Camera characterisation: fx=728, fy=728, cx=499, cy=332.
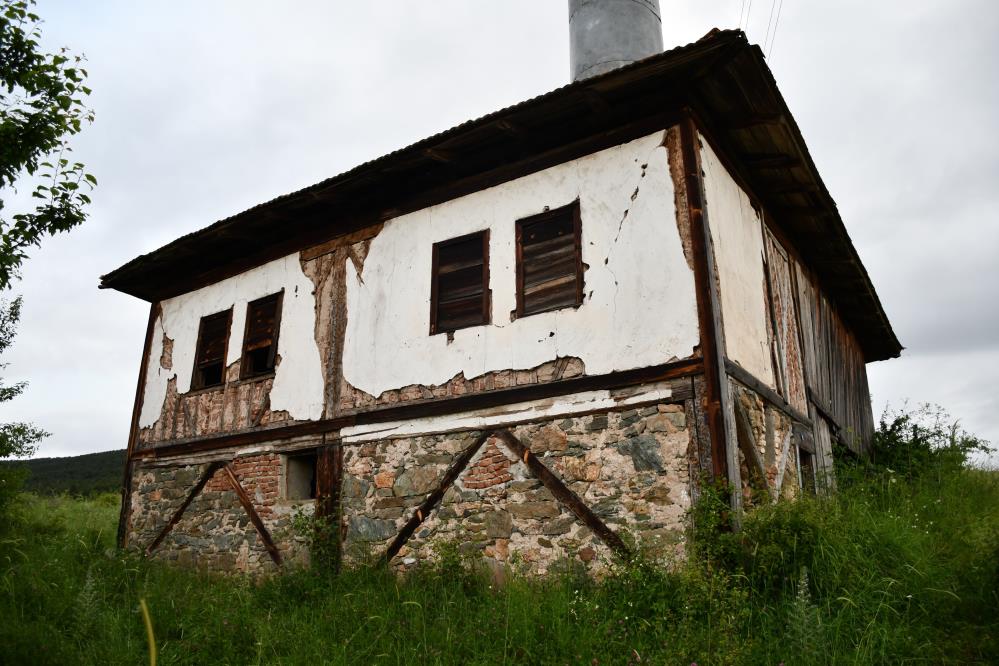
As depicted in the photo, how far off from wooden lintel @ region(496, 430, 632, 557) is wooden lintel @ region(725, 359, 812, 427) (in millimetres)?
1735

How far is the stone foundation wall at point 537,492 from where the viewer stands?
6160mm

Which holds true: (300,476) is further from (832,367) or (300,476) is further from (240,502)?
(832,367)

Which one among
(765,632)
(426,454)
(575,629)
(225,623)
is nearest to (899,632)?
(765,632)

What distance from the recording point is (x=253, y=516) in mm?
8992

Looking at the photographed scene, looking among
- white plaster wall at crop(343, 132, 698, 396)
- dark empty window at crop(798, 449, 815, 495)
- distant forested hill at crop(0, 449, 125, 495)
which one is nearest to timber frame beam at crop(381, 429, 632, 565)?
white plaster wall at crop(343, 132, 698, 396)

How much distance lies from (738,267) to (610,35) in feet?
14.8

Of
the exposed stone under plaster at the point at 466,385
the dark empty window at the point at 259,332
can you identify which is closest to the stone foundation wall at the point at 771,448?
the exposed stone under plaster at the point at 466,385

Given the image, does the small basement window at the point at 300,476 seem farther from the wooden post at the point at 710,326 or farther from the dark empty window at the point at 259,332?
the wooden post at the point at 710,326

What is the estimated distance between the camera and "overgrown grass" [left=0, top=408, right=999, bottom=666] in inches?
191

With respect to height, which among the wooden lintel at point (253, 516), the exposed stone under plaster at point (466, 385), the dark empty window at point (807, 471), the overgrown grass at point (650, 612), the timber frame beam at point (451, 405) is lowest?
the overgrown grass at point (650, 612)

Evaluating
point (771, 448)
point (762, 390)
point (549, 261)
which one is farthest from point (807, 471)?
point (549, 261)

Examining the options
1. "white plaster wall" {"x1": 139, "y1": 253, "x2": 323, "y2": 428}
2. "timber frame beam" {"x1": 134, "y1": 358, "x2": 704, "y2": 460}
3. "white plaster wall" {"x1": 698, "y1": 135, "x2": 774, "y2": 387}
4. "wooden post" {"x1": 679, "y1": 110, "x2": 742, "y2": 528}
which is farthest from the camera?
"white plaster wall" {"x1": 139, "y1": 253, "x2": 323, "y2": 428}

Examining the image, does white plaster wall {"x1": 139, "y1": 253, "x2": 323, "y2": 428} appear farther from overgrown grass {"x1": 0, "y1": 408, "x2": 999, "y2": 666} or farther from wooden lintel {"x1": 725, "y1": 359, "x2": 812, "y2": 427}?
wooden lintel {"x1": 725, "y1": 359, "x2": 812, "y2": 427}

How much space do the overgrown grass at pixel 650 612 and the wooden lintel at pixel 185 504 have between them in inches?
105
